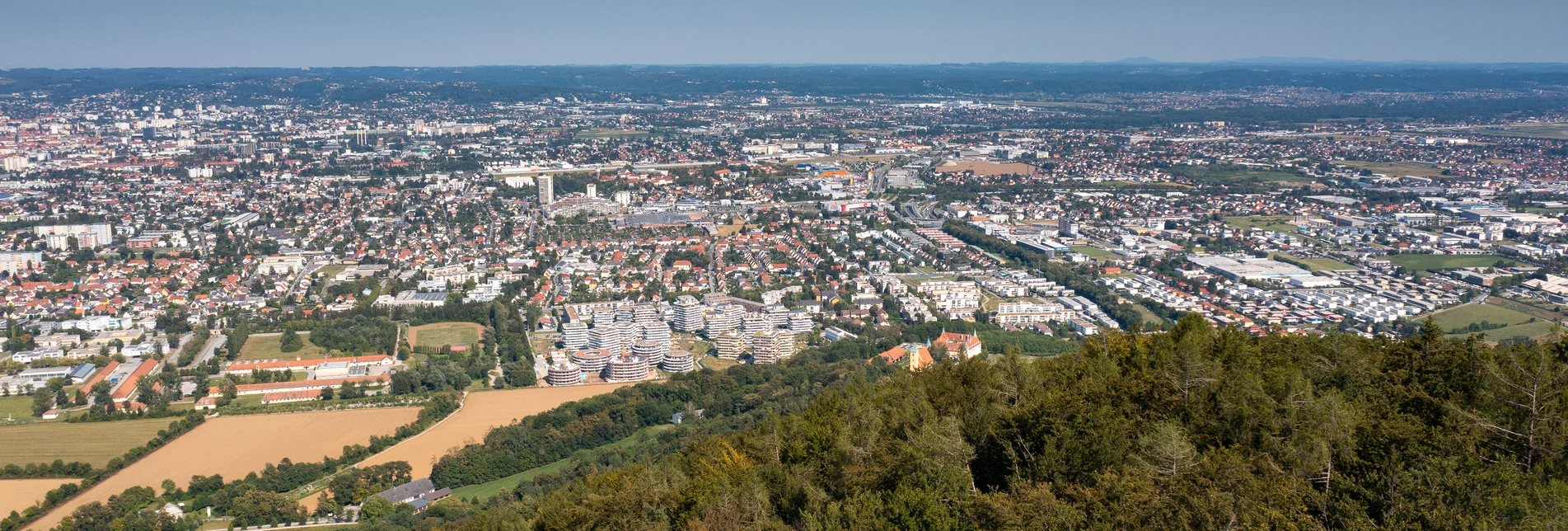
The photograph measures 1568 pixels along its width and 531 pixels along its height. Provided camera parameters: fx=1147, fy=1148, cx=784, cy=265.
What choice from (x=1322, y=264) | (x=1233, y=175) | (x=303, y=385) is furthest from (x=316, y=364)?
(x=1233, y=175)

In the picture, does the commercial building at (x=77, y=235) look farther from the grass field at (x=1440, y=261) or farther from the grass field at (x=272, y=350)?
the grass field at (x=1440, y=261)

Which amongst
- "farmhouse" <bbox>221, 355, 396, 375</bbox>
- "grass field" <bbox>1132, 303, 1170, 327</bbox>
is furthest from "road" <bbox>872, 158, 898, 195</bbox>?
"farmhouse" <bbox>221, 355, 396, 375</bbox>

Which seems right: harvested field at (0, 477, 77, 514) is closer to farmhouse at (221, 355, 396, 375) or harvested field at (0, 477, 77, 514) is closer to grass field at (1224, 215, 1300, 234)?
farmhouse at (221, 355, 396, 375)

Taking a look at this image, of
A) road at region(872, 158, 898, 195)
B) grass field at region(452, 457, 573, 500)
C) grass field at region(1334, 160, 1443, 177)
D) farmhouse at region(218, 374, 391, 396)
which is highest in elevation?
grass field at region(1334, 160, 1443, 177)

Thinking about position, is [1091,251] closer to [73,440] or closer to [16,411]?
[73,440]

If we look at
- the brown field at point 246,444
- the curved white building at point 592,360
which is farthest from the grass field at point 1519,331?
the brown field at point 246,444
